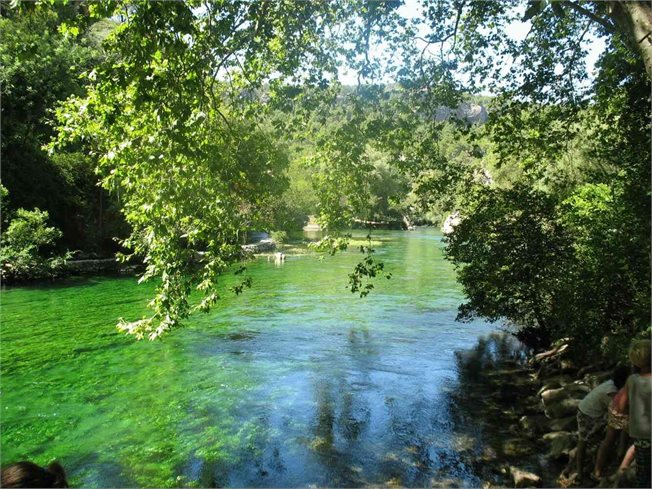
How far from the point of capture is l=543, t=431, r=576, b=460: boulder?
8.34 metres

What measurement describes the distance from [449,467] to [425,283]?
822 inches

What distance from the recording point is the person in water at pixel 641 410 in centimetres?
547

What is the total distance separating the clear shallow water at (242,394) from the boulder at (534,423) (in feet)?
3.95

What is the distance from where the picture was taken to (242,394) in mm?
12148

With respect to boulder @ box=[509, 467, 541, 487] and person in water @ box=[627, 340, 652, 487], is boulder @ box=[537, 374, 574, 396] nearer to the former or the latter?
boulder @ box=[509, 467, 541, 487]

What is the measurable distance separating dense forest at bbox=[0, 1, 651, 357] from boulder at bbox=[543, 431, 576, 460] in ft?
5.76

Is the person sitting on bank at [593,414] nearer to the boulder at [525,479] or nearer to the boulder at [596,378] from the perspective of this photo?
the boulder at [525,479]

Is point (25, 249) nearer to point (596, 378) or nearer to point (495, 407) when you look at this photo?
point (495, 407)

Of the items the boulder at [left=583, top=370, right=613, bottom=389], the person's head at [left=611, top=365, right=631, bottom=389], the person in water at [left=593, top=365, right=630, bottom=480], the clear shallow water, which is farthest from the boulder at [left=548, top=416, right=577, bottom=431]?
the person in water at [left=593, top=365, right=630, bottom=480]

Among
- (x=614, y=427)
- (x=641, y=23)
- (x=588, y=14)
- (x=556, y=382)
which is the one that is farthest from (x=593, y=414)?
(x=588, y=14)

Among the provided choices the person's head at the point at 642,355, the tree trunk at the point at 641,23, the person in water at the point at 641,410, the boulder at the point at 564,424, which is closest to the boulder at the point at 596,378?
the boulder at the point at 564,424

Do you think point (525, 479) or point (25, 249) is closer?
point (525, 479)

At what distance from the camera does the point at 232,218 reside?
29.6ft

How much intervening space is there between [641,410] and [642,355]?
0.63 meters
